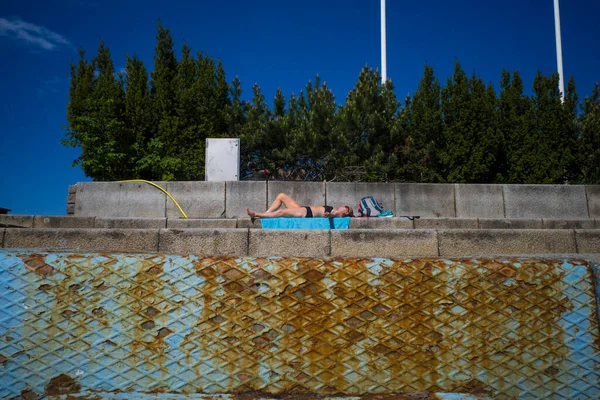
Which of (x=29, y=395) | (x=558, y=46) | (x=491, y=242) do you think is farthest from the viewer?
(x=558, y=46)

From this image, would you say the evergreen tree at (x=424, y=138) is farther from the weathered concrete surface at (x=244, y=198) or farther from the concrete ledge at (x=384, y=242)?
the concrete ledge at (x=384, y=242)

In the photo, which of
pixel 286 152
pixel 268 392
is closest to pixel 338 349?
pixel 268 392

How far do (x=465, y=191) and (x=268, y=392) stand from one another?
30.6ft

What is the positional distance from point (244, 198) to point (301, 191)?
1385 millimetres

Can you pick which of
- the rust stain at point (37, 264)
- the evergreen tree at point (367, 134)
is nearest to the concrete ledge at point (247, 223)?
the rust stain at point (37, 264)

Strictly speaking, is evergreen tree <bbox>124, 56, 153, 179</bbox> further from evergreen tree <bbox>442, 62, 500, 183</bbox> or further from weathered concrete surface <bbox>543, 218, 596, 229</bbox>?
weathered concrete surface <bbox>543, 218, 596, 229</bbox>

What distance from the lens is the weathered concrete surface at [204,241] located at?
4.85 meters

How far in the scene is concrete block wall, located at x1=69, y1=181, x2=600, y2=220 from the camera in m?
9.29

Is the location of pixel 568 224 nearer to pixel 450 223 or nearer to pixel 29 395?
pixel 450 223

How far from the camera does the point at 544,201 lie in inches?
374

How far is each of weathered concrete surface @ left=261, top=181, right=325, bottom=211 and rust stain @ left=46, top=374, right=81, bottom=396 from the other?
7.99 metres

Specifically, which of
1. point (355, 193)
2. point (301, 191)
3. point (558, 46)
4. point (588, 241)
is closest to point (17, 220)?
point (301, 191)

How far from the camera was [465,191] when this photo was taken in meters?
9.47

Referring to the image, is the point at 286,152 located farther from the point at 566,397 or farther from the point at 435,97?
the point at 566,397
